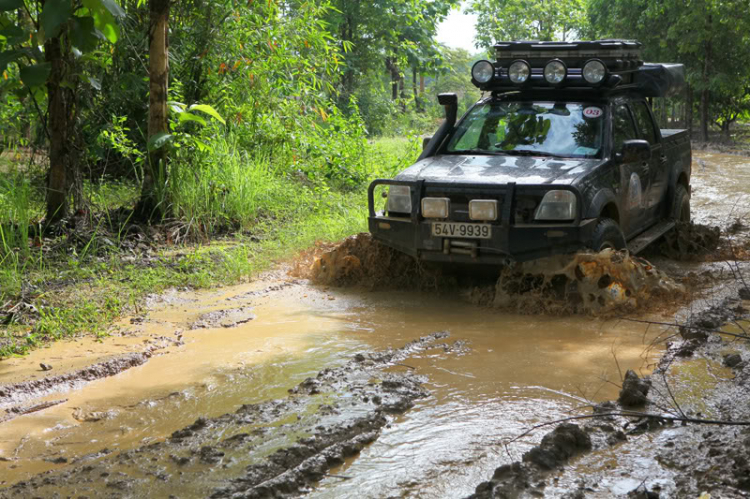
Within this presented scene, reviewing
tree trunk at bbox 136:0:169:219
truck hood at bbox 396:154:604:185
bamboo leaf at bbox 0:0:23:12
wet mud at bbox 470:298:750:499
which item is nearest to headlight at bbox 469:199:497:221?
truck hood at bbox 396:154:604:185

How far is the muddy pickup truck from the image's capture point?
6.05m

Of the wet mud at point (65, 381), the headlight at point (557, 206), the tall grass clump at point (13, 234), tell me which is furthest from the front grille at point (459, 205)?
the tall grass clump at point (13, 234)

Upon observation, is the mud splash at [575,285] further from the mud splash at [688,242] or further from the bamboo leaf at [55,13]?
the bamboo leaf at [55,13]

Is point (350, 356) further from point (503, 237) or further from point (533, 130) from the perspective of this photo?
point (533, 130)

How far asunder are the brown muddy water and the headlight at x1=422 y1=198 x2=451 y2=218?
781 millimetres

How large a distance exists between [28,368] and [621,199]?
4681 mm

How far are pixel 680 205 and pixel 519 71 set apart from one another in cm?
242

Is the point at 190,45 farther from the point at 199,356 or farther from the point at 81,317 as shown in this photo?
the point at 199,356

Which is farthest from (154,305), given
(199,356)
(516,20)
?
(516,20)

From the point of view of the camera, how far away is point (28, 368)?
5.02m

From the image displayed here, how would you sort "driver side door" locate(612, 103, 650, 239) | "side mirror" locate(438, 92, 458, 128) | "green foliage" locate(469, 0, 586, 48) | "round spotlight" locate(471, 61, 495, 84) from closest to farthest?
"driver side door" locate(612, 103, 650, 239) → "round spotlight" locate(471, 61, 495, 84) → "side mirror" locate(438, 92, 458, 128) → "green foliage" locate(469, 0, 586, 48)

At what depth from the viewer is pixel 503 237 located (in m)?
6.04

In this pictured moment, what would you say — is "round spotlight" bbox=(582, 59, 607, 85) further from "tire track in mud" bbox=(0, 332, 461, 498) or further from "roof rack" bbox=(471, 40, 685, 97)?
"tire track in mud" bbox=(0, 332, 461, 498)

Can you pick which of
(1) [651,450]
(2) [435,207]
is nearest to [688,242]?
(2) [435,207]
